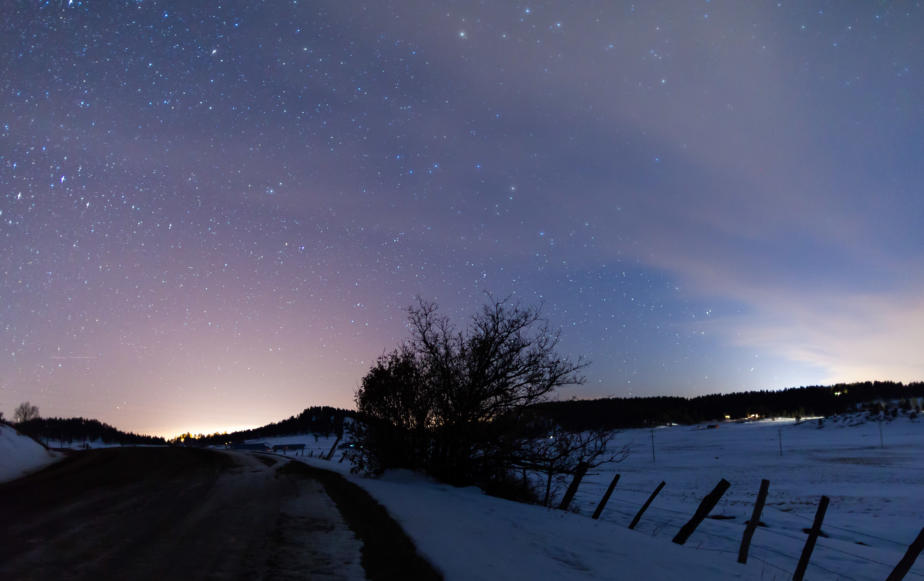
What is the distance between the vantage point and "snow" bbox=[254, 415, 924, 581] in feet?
24.5

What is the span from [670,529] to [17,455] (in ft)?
77.9

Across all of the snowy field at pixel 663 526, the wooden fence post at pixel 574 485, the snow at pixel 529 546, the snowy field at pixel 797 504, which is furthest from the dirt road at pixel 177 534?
the snowy field at pixel 797 504

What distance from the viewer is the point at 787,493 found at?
29828 mm

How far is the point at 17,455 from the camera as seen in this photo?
69.4 feet

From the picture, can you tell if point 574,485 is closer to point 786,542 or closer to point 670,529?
point 670,529

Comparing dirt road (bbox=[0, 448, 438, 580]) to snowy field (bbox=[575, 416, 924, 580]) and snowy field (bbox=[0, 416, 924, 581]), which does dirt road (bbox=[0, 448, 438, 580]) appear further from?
snowy field (bbox=[575, 416, 924, 580])

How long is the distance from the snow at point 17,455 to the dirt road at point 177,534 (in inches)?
220

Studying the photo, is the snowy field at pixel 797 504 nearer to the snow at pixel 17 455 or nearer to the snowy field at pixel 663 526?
the snowy field at pixel 663 526

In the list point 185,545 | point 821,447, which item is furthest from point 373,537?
point 821,447

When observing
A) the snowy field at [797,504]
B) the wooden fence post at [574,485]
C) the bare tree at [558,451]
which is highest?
the bare tree at [558,451]

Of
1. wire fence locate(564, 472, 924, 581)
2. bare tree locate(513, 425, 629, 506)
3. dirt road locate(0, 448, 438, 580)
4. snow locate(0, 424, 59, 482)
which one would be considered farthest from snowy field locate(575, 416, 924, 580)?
snow locate(0, 424, 59, 482)

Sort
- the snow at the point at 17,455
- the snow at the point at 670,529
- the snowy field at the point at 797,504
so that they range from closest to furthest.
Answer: the snow at the point at 670,529
the snowy field at the point at 797,504
the snow at the point at 17,455

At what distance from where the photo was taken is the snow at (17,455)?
18.3 meters

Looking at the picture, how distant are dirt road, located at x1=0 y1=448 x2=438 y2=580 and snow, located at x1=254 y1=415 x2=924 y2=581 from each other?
1.34 m
